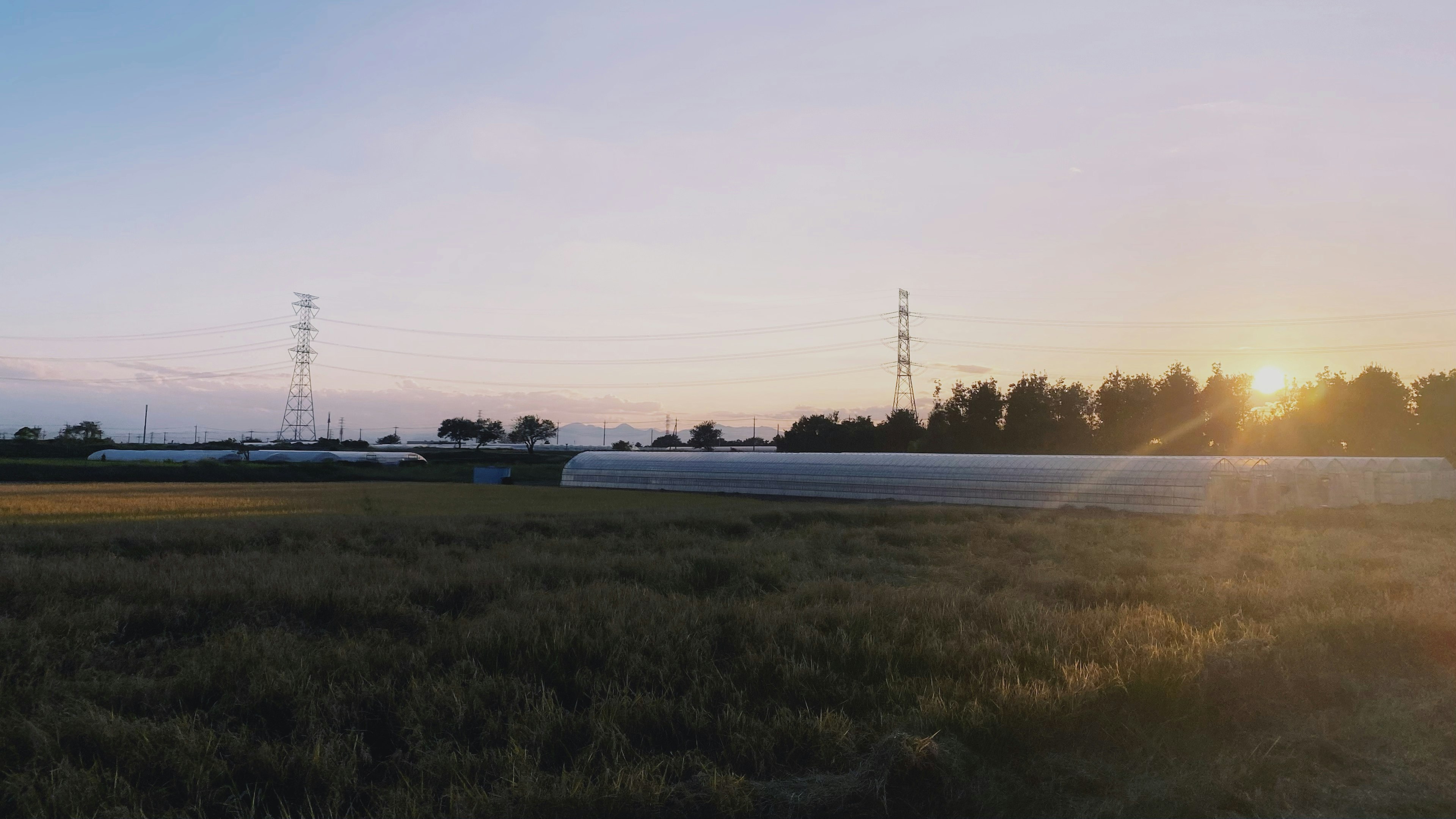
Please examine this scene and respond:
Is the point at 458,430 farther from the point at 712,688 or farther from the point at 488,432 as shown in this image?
the point at 712,688

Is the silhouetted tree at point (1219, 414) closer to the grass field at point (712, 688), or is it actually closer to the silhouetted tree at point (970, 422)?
the silhouetted tree at point (970, 422)

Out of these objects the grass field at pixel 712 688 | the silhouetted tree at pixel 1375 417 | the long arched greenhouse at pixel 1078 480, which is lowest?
the grass field at pixel 712 688

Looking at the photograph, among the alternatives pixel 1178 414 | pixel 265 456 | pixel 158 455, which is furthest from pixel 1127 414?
pixel 158 455

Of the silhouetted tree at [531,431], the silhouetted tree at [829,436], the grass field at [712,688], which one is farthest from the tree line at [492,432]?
the grass field at [712,688]

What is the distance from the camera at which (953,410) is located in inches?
2813

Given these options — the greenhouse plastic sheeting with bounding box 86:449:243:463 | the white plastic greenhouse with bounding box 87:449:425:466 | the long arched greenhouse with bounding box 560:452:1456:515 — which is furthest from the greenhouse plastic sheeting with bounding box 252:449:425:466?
the long arched greenhouse with bounding box 560:452:1456:515

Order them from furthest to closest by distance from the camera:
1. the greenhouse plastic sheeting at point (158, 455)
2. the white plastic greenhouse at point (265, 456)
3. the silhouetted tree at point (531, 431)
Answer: the silhouetted tree at point (531, 431) < the white plastic greenhouse at point (265, 456) < the greenhouse plastic sheeting at point (158, 455)

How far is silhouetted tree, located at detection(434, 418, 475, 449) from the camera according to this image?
162250 millimetres

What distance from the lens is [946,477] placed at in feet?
133

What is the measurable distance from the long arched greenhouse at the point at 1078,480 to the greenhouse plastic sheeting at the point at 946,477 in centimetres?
4

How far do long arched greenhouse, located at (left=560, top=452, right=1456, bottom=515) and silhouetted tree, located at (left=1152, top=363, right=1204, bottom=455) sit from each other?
25.3m

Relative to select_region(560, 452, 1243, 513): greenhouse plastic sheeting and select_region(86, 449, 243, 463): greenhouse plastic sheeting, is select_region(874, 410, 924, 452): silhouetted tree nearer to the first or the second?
select_region(560, 452, 1243, 513): greenhouse plastic sheeting

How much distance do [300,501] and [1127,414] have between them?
60236mm

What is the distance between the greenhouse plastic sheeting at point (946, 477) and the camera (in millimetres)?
33094
